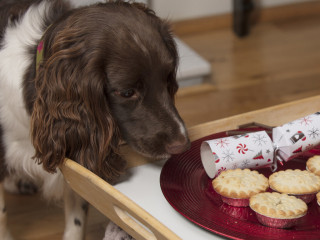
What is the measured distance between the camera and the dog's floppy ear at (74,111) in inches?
61.7

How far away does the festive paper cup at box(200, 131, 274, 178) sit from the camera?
1.52m

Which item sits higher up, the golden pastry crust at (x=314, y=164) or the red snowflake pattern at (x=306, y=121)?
the red snowflake pattern at (x=306, y=121)

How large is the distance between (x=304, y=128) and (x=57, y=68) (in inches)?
26.9

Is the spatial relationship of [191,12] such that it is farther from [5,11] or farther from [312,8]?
[5,11]

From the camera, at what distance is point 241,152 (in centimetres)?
153

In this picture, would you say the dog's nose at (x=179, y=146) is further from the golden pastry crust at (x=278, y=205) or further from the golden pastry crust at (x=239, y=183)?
the golden pastry crust at (x=278, y=205)

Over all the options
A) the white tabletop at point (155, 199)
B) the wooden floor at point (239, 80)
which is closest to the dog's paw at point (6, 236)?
the wooden floor at point (239, 80)

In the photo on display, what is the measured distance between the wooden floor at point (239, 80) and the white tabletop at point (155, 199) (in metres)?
0.74

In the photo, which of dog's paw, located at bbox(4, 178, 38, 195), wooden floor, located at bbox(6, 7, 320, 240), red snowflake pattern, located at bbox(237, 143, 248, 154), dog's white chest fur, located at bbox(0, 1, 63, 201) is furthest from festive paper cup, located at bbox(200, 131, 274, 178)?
dog's paw, located at bbox(4, 178, 38, 195)

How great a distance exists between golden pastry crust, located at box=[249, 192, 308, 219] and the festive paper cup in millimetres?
143

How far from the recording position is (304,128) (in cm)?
155

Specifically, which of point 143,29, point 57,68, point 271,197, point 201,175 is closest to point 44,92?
point 57,68

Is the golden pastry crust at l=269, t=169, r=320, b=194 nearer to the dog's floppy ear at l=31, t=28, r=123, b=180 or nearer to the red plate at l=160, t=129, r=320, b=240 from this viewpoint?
the red plate at l=160, t=129, r=320, b=240

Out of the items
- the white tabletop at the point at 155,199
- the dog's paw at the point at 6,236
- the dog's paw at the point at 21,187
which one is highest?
the white tabletop at the point at 155,199
